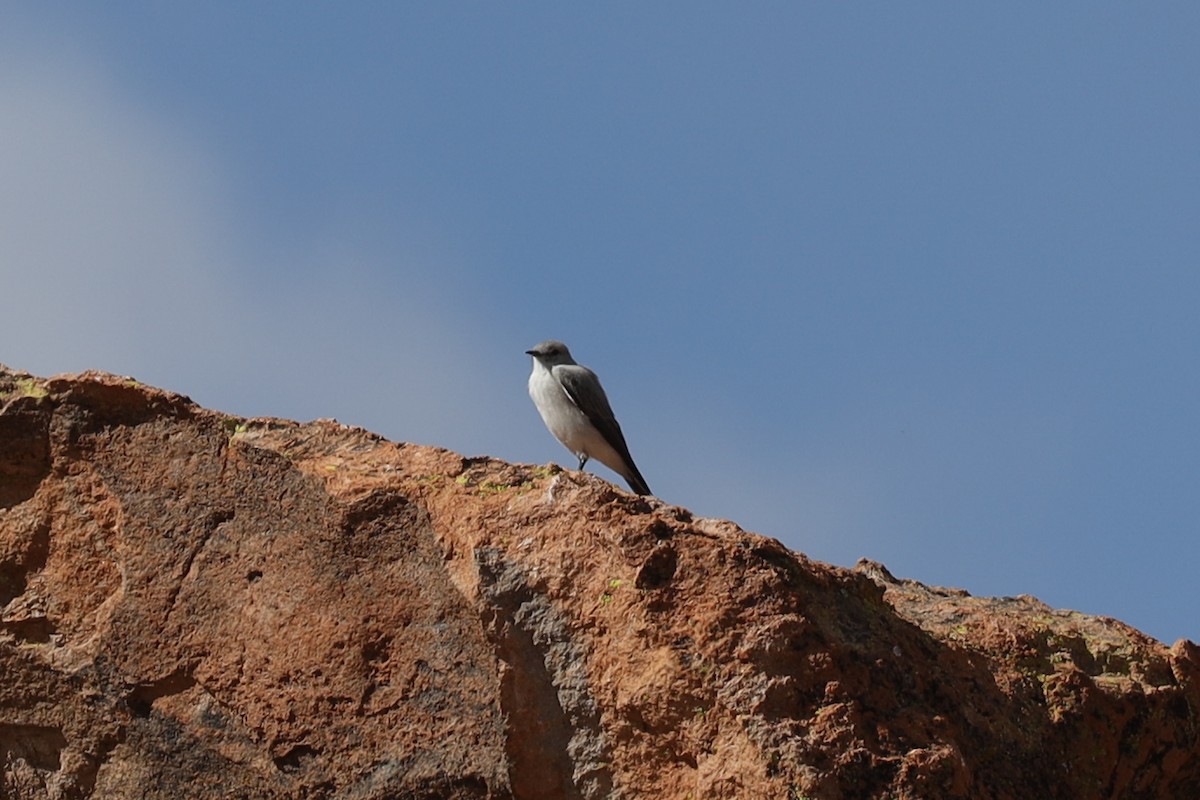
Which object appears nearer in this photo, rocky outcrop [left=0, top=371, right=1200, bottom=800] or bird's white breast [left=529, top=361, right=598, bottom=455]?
rocky outcrop [left=0, top=371, right=1200, bottom=800]

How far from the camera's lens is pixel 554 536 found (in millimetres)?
7574

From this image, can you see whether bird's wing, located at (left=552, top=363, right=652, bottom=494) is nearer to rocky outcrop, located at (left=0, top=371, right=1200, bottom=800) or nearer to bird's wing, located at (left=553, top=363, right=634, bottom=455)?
bird's wing, located at (left=553, top=363, right=634, bottom=455)

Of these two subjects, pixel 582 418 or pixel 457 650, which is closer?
pixel 457 650

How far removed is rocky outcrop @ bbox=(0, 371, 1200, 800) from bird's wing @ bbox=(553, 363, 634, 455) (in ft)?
26.8

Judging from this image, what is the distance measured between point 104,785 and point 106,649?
659 mm

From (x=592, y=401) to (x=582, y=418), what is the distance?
25cm

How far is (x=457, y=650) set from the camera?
24.7ft

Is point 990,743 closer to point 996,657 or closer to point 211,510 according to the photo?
point 996,657

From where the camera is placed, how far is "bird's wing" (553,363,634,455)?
663 inches

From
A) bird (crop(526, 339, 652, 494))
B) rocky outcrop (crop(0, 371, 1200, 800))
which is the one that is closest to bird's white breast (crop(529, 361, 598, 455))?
bird (crop(526, 339, 652, 494))

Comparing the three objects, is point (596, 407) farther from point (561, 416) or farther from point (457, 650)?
point (457, 650)

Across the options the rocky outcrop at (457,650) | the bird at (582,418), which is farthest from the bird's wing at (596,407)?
the rocky outcrop at (457,650)

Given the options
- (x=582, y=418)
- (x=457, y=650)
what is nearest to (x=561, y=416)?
(x=582, y=418)

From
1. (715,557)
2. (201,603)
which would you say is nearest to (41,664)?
(201,603)
